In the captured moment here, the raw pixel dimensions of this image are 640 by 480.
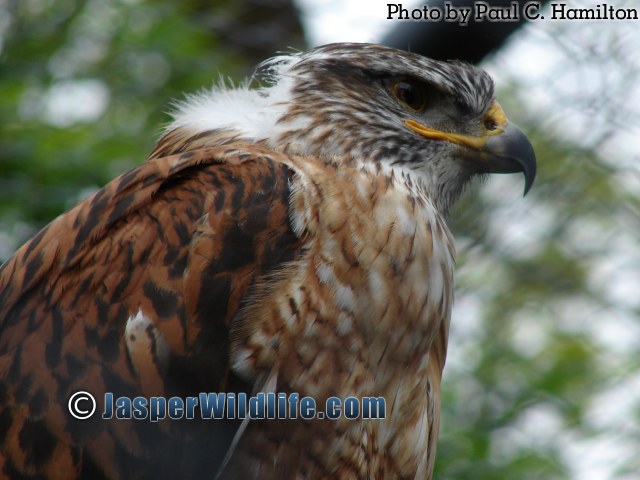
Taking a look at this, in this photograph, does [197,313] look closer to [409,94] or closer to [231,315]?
[231,315]

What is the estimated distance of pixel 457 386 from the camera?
4.18m

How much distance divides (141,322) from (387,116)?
37.3 inches

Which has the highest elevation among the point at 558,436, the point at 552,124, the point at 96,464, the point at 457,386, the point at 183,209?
the point at 183,209

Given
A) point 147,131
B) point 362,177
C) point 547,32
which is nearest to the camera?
point 362,177

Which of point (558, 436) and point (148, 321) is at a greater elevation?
point (148, 321)

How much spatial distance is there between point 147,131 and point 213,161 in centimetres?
166

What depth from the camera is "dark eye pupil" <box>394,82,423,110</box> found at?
2.80 meters

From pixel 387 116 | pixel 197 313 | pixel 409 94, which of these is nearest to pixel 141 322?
pixel 197 313

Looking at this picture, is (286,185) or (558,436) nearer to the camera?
(286,185)

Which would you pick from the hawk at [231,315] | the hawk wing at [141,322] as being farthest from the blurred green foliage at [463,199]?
the hawk wing at [141,322]

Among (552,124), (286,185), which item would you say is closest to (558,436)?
(552,124)

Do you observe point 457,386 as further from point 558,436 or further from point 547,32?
point 547,32

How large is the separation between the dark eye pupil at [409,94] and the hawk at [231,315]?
31cm

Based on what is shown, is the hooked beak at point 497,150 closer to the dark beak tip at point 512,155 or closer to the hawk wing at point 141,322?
the dark beak tip at point 512,155
